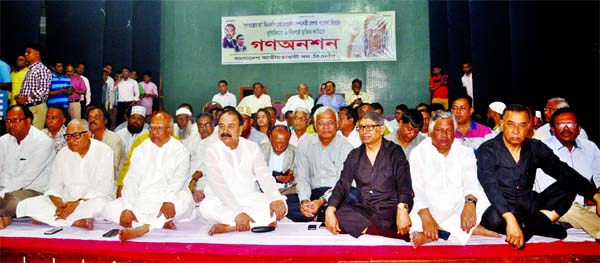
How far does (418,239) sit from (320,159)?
1270 millimetres

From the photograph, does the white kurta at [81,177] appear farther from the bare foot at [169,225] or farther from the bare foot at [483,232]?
the bare foot at [483,232]

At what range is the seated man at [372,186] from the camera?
3.05 m

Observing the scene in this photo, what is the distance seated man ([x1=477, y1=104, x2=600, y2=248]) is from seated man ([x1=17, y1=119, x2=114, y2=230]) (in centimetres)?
264

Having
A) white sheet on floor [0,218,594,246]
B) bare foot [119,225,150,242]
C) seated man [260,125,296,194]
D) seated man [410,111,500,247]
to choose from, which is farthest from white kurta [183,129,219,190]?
seated man [410,111,500,247]

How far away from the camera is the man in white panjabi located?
11.0ft

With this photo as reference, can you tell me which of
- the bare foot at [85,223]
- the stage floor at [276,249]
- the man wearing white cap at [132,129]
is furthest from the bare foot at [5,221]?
the man wearing white cap at [132,129]

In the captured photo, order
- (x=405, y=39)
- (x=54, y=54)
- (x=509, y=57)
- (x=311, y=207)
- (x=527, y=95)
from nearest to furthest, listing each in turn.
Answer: (x=311, y=207) → (x=527, y=95) → (x=509, y=57) → (x=54, y=54) → (x=405, y=39)

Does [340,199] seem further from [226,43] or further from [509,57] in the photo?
[226,43]

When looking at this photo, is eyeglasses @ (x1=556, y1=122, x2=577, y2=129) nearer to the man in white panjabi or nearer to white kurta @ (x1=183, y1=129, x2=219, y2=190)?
the man in white panjabi

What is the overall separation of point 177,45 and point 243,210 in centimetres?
788

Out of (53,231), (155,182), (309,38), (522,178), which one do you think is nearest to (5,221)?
(53,231)

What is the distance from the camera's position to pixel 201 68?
10539mm

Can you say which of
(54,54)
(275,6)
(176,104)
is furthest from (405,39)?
(54,54)

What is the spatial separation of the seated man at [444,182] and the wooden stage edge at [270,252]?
0.48 ft
